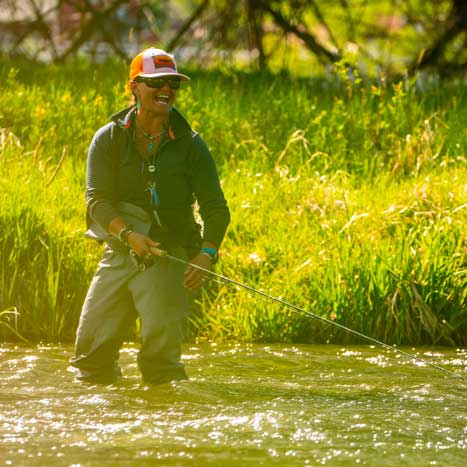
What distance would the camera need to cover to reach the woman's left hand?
16.9 ft

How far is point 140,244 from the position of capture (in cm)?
506

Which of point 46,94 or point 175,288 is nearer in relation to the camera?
point 175,288

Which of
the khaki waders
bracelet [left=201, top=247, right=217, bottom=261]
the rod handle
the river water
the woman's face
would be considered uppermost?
the woman's face

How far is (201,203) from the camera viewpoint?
5.27 metres

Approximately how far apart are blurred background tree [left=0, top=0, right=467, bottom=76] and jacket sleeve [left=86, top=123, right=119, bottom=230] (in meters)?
6.94

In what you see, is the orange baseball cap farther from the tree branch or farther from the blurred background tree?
the tree branch

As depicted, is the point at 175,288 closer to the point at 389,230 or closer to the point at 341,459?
the point at 341,459

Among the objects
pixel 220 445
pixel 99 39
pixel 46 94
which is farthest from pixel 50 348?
pixel 99 39

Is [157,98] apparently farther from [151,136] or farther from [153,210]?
[153,210]

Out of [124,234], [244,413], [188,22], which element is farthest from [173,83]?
[188,22]

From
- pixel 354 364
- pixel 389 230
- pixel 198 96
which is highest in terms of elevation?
pixel 198 96

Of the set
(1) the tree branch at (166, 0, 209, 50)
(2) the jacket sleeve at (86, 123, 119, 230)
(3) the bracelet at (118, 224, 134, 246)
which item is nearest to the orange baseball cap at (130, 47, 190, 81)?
(2) the jacket sleeve at (86, 123, 119, 230)

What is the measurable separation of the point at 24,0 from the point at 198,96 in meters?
4.08

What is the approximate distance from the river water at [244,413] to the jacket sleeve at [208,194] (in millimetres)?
726
